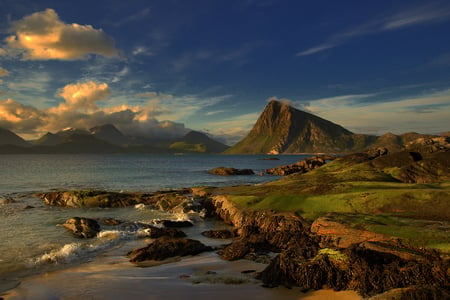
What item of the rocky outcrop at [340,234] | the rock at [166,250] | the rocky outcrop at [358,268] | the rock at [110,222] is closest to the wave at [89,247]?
the rock at [110,222]

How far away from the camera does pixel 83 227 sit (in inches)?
1001

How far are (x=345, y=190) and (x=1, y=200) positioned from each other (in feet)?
150

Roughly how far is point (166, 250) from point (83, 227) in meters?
11.1

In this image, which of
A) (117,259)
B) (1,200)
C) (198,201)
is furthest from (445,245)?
(1,200)

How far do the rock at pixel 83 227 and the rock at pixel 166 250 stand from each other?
7.51m

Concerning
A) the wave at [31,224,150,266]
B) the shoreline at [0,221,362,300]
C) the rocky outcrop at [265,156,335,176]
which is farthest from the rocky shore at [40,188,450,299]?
the rocky outcrop at [265,156,335,176]

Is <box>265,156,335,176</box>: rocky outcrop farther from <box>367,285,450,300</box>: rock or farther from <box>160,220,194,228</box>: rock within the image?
<box>367,285,450,300</box>: rock

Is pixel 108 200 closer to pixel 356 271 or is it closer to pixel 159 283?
pixel 159 283

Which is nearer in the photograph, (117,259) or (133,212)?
(117,259)

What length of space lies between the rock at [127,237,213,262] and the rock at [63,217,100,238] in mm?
7510

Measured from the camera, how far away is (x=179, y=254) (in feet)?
59.4

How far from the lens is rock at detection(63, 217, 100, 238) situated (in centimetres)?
2451

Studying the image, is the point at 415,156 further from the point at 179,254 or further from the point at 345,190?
the point at 179,254

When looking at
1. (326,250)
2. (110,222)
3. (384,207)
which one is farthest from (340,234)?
(110,222)
